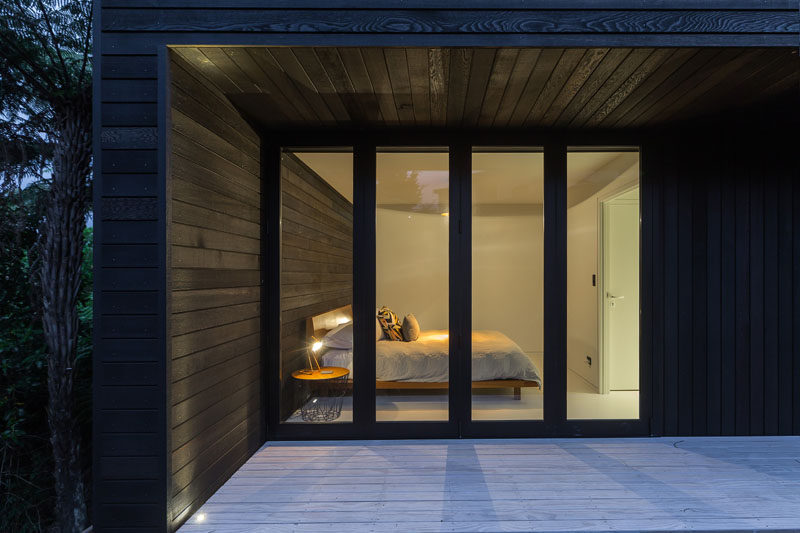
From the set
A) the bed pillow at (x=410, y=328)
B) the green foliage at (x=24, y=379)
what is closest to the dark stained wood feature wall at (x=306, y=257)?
the bed pillow at (x=410, y=328)

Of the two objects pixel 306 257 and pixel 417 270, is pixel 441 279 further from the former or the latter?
pixel 306 257

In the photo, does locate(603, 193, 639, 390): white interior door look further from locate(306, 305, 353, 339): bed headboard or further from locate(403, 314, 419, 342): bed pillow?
locate(306, 305, 353, 339): bed headboard

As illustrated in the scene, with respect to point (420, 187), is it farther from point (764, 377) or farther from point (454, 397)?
point (764, 377)

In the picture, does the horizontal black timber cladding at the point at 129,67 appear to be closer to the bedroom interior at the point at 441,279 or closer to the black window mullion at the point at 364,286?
the bedroom interior at the point at 441,279

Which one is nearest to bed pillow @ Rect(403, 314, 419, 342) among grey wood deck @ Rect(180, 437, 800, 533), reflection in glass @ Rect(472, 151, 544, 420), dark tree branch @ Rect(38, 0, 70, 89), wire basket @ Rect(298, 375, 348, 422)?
reflection in glass @ Rect(472, 151, 544, 420)

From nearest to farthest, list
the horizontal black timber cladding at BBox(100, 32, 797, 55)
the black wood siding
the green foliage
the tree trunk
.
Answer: the horizontal black timber cladding at BBox(100, 32, 797, 55) → the tree trunk → the green foliage → the black wood siding

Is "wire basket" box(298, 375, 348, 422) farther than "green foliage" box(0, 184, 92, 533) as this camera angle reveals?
Yes

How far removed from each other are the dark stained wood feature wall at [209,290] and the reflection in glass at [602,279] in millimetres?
2558

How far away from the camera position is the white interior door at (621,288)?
3.34 metres

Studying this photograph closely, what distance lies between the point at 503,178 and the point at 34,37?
346 cm

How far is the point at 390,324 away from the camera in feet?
11.1

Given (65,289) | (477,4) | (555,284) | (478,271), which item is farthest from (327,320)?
(477,4)

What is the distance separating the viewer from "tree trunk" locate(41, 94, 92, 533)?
8.17 feet

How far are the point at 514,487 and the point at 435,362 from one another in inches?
42.9
